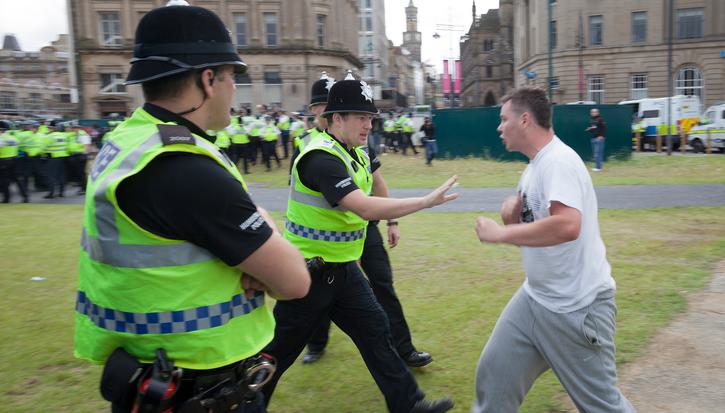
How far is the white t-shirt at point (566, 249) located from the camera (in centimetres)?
291

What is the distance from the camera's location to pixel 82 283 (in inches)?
82.4

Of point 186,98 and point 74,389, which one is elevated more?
point 186,98

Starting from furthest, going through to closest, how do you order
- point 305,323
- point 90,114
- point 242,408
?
point 90,114
point 305,323
point 242,408

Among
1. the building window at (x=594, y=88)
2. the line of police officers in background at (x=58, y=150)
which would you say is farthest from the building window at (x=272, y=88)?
the line of police officers in background at (x=58, y=150)

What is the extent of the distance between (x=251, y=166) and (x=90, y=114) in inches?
1194

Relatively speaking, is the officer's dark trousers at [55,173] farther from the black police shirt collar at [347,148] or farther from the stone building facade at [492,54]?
the stone building facade at [492,54]

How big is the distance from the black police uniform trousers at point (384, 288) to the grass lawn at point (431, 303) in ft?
0.94

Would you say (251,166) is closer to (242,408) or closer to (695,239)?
(695,239)

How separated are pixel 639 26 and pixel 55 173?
45.7 metres

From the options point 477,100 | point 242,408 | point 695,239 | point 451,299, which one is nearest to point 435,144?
point 695,239

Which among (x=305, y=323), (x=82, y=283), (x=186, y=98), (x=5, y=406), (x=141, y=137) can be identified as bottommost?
(x=5, y=406)

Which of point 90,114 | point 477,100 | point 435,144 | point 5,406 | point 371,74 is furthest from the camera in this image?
point 477,100

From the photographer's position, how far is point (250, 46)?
4994 centimetres

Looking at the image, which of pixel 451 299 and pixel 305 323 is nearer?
pixel 305 323
